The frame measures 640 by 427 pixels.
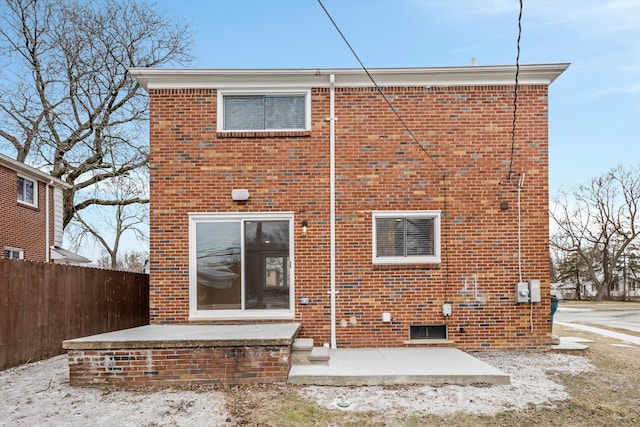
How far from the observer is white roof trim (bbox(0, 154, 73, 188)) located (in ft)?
46.6

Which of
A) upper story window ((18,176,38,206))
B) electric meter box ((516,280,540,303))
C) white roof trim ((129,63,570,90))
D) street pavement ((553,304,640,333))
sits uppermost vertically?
white roof trim ((129,63,570,90))

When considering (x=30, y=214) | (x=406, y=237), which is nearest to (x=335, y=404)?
(x=406, y=237)

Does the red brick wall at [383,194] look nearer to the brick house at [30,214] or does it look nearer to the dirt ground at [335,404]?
the dirt ground at [335,404]

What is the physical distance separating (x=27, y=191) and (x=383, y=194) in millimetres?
13130

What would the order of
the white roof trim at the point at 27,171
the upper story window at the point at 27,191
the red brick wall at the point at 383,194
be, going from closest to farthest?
the red brick wall at the point at 383,194, the white roof trim at the point at 27,171, the upper story window at the point at 27,191

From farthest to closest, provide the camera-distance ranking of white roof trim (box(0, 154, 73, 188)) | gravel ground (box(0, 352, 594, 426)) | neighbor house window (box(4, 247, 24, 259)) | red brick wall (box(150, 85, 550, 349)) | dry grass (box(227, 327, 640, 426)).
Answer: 1. neighbor house window (box(4, 247, 24, 259))
2. white roof trim (box(0, 154, 73, 188))
3. red brick wall (box(150, 85, 550, 349))
4. gravel ground (box(0, 352, 594, 426))
5. dry grass (box(227, 327, 640, 426))

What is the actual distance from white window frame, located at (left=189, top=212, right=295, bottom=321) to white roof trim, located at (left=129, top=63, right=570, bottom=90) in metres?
2.33

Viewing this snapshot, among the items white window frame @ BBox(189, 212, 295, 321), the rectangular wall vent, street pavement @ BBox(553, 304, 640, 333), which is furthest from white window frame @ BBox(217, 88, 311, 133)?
street pavement @ BBox(553, 304, 640, 333)

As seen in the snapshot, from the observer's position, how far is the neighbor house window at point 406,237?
857 cm

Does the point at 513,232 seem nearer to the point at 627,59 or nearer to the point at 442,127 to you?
the point at 442,127

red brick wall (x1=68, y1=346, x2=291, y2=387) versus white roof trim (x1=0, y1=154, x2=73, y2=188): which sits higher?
white roof trim (x1=0, y1=154, x2=73, y2=188)

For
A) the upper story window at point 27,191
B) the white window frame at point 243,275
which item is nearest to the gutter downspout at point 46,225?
the upper story window at point 27,191

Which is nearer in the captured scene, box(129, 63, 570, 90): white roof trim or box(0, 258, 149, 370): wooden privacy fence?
box(0, 258, 149, 370): wooden privacy fence

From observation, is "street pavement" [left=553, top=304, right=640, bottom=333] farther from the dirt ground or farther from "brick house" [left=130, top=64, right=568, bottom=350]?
the dirt ground
